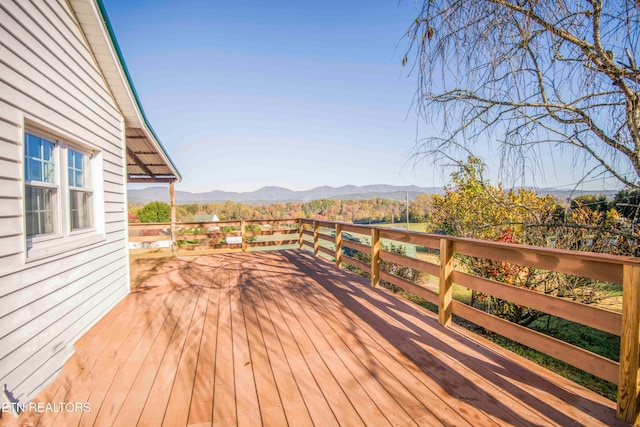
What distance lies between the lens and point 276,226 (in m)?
8.34

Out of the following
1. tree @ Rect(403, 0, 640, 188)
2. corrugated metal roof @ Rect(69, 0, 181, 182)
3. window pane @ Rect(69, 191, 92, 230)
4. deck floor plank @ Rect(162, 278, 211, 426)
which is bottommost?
deck floor plank @ Rect(162, 278, 211, 426)

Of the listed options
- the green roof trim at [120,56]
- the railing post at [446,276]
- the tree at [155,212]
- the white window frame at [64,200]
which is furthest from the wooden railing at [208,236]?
the tree at [155,212]

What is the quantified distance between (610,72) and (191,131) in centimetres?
1727

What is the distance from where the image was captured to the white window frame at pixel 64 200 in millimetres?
2162

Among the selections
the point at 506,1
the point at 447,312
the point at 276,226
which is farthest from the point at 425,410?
the point at 276,226

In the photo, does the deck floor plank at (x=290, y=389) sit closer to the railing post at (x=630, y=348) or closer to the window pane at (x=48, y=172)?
the railing post at (x=630, y=348)

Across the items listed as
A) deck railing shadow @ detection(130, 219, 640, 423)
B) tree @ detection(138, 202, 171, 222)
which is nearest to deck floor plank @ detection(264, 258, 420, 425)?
deck railing shadow @ detection(130, 219, 640, 423)

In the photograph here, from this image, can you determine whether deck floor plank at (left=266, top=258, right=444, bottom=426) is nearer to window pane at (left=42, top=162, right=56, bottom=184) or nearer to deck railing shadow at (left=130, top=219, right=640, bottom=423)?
deck railing shadow at (left=130, top=219, right=640, bottom=423)

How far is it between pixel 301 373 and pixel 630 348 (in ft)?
5.92

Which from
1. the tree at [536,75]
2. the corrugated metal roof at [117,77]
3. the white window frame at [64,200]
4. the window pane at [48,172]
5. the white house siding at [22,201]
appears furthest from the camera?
the corrugated metal roof at [117,77]

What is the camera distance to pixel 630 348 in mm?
1394

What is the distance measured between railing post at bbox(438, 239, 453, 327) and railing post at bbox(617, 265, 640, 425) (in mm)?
1195

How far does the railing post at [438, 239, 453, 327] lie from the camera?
2.57 meters

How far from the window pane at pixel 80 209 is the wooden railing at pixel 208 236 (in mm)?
3762
